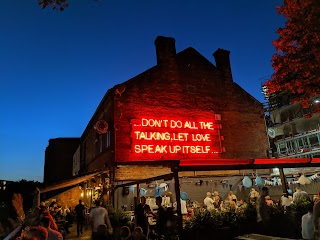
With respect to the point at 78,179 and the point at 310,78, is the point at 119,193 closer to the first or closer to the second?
the point at 78,179

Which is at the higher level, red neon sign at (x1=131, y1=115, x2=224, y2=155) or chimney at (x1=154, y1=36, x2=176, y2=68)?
chimney at (x1=154, y1=36, x2=176, y2=68)

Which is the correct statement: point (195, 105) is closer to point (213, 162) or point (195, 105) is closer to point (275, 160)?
point (275, 160)

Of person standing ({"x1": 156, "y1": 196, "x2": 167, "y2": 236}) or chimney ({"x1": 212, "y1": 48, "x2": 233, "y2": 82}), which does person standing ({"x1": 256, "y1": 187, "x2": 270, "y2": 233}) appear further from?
chimney ({"x1": 212, "y1": 48, "x2": 233, "y2": 82})

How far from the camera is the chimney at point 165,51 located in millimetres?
19672

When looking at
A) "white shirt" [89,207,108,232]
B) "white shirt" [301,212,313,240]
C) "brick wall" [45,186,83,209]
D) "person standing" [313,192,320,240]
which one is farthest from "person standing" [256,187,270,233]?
"brick wall" [45,186,83,209]

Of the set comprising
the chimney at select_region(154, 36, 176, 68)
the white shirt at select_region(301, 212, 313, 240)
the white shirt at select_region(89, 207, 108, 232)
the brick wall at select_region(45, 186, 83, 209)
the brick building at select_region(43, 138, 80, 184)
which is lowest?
the white shirt at select_region(301, 212, 313, 240)

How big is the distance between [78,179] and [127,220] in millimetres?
A: 4852

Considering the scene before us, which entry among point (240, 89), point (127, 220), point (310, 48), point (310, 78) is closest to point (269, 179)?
point (240, 89)

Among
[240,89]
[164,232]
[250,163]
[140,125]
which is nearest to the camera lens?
[164,232]

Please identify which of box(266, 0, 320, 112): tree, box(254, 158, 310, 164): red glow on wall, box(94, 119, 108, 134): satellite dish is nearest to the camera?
box(254, 158, 310, 164): red glow on wall

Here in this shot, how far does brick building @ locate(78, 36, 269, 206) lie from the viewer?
55.1 feet

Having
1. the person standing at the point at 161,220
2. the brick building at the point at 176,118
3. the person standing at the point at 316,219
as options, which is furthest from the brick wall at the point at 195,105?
the person standing at the point at 316,219

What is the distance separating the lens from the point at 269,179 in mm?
20688

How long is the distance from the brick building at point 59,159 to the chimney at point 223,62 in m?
28.0
